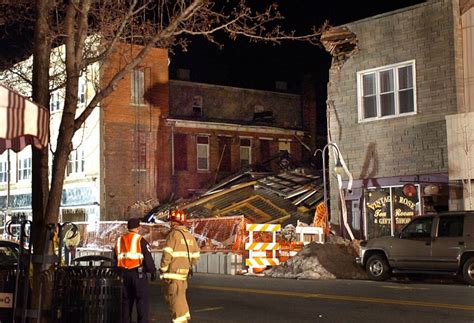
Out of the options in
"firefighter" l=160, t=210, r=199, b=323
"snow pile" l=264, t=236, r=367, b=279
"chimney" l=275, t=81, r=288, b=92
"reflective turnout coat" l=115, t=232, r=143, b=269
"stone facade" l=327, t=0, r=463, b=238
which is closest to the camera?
"firefighter" l=160, t=210, r=199, b=323

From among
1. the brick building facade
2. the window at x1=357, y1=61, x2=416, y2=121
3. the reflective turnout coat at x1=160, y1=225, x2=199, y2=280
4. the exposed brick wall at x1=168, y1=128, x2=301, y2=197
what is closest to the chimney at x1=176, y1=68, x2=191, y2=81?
the brick building facade

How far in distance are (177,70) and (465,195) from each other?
26363 millimetres

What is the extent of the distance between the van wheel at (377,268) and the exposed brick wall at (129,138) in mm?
19490

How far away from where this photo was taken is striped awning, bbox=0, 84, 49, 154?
735 cm

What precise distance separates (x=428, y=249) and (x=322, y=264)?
3.65 meters

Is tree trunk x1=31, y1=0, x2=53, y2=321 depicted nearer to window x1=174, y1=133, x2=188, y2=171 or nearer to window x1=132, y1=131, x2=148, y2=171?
window x1=132, y1=131, x2=148, y2=171

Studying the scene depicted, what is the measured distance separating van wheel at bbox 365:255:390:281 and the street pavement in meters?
0.43

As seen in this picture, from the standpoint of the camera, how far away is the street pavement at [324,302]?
38.6 feet

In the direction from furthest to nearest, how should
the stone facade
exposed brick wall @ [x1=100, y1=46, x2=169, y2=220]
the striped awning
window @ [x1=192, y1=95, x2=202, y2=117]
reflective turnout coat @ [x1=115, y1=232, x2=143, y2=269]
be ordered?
window @ [x1=192, y1=95, x2=202, y2=117] → exposed brick wall @ [x1=100, y1=46, x2=169, y2=220] → the stone facade → reflective turnout coat @ [x1=115, y1=232, x2=143, y2=269] → the striped awning

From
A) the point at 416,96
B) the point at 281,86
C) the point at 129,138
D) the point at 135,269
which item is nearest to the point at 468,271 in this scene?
the point at 416,96

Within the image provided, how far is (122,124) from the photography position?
37219mm

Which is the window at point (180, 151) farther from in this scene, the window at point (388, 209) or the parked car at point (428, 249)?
the parked car at point (428, 249)

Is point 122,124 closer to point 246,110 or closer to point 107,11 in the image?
point 246,110

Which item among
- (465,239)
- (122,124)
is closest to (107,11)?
(465,239)
